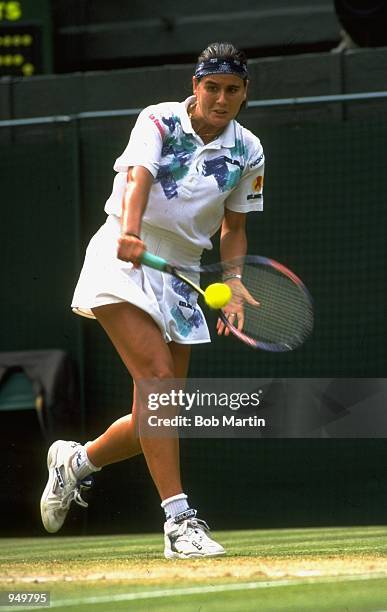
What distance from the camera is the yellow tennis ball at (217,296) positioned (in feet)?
14.6

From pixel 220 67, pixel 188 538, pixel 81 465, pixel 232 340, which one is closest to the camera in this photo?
pixel 188 538

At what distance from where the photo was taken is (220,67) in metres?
4.67

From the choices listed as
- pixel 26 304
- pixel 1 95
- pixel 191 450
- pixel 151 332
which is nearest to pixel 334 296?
pixel 191 450

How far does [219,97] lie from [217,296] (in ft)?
2.35

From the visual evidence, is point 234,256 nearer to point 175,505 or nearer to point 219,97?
point 219,97

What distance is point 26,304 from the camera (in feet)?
25.0

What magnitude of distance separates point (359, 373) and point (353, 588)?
3.13m

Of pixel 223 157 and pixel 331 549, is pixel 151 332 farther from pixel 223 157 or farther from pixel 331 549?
pixel 331 549

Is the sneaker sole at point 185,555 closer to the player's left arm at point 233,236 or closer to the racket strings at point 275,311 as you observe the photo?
the racket strings at point 275,311

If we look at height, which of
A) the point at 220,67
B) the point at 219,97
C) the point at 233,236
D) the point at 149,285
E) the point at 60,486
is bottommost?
the point at 60,486

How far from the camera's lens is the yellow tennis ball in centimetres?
446

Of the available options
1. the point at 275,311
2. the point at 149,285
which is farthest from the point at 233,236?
the point at 149,285

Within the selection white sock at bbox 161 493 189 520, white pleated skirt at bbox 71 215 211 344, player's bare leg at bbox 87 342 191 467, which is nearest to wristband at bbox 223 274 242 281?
white pleated skirt at bbox 71 215 211 344

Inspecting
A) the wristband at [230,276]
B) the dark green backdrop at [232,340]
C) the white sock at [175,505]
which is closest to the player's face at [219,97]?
the wristband at [230,276]
